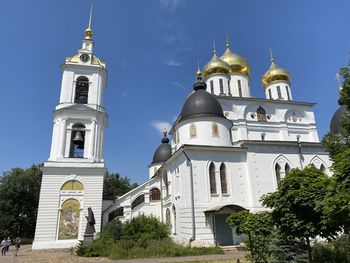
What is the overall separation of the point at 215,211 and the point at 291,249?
7.58 meters

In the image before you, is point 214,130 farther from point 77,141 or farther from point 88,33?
point 88,33

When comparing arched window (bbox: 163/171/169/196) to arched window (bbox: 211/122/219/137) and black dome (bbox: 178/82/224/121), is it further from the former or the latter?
arched window (bbox: 211/122/219/137)

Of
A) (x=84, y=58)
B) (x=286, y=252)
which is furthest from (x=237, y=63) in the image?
(x=286, y=252)

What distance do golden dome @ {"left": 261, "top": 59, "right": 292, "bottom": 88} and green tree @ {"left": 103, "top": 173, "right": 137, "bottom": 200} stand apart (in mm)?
30753

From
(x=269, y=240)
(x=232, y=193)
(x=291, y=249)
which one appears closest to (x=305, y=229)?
(x=291, y=249)

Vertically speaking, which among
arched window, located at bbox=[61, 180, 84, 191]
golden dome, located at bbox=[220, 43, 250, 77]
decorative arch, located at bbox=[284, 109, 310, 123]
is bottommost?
arched window, located at bbox=[61, 180, 84, 191]

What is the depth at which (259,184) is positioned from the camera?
18609mm

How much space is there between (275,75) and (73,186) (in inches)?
1037

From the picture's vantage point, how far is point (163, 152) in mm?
33250

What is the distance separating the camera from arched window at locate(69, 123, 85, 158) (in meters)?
23.2

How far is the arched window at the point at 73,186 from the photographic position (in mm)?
21766

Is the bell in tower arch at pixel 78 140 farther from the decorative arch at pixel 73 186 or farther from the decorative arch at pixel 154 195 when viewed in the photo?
the decorative arch at pixel 154 195

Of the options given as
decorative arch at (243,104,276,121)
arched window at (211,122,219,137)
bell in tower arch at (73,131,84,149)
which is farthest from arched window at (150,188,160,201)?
decorative arch at (243,104,276,121)

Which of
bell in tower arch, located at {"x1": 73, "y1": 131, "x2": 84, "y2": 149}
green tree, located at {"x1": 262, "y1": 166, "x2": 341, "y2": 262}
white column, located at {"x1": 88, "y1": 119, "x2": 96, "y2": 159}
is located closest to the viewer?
green tree, located at {"x1": 262, "y1": 166, "x2": 341, "y2": 262}
